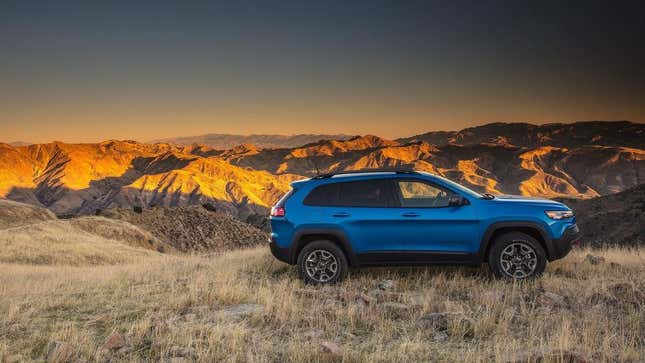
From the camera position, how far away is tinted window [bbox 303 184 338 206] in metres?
8.64

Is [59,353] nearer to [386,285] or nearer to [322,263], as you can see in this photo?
[322,263]

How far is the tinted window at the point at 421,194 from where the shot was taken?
852 centimetres

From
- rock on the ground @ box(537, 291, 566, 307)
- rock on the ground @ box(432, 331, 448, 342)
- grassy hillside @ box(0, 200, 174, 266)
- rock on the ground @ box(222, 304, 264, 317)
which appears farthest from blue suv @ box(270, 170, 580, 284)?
grassy hillside @ box(0, 200, 174, 266)

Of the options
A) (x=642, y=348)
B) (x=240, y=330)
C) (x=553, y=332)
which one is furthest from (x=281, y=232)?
(x=642, y=348)

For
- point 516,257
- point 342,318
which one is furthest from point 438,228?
point 342,318

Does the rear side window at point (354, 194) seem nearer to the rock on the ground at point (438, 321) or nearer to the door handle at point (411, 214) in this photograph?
the door handle at point (411, 214)

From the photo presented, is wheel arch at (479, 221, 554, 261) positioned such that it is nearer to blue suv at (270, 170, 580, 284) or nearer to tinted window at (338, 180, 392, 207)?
blue suv at (270, 170, 580, 284)

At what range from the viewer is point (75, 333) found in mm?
6398

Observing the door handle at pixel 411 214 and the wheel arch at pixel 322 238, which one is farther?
the wheel arch at pixel 322 238

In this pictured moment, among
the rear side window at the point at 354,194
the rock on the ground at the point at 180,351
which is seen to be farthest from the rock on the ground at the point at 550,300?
the rock on the ground at the point at 180,351

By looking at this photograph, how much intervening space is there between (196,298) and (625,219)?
2070 inches

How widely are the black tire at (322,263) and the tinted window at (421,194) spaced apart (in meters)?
1.24

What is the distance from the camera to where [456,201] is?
8.21m

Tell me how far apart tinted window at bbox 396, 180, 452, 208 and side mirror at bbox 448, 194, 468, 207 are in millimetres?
192
